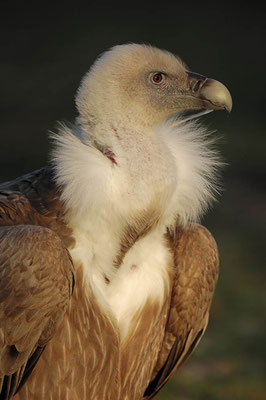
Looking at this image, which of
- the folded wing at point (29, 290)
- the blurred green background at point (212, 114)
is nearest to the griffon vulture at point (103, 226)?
the folded wing at point (29, 290)

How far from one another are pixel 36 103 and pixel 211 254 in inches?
410

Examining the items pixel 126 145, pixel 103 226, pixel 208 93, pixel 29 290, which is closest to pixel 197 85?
pixel 208 93

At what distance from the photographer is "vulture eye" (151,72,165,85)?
13.2ft

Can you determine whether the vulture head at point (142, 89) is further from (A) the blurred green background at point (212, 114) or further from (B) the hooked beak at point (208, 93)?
(A) the blurred green background at point (212, 114)

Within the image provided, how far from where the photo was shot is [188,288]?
4.32m

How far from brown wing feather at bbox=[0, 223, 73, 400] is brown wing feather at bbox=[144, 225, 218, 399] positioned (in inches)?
29.0

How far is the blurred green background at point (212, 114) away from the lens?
671cm

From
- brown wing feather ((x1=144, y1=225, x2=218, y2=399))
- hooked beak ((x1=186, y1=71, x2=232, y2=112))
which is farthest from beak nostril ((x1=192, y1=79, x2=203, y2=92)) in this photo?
brown wing feather ((x1=144, y1=225, x2=218, y2=399))

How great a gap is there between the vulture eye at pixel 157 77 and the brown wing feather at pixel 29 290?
2.44 feet

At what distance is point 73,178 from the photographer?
387 centimetres

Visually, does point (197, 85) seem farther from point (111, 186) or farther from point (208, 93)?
point (111, 186)

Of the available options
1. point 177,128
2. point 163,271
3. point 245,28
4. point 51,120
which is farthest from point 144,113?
point 245,28

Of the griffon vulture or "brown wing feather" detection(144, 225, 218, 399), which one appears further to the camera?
"brown wing feather" detection(144, 225, 218, 399)

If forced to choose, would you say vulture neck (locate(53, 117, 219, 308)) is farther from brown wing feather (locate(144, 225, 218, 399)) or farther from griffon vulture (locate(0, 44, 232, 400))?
brown wing feather (locate(144, 225, 218, 399))
